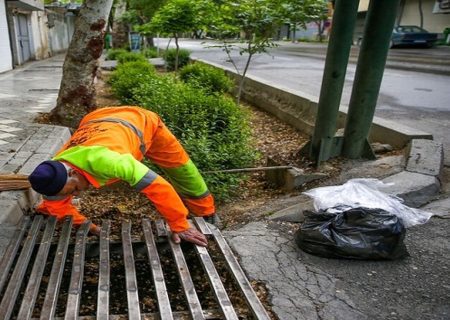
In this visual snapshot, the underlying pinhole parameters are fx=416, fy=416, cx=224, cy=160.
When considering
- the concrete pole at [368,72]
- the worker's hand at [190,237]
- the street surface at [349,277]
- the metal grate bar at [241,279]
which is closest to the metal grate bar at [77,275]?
the worker's hand at [190,237]

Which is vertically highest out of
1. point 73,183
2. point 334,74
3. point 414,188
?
point 334,74

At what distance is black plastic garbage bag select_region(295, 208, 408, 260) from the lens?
2.63 meters

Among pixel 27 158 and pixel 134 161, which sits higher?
pixel 134 161

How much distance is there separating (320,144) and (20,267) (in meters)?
2.86

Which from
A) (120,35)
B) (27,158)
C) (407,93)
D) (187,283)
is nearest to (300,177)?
(187,283)

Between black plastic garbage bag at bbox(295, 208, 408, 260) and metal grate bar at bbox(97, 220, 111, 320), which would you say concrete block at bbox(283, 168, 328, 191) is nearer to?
black plastic garbage bag at bbox(295, 208, 408, 260)

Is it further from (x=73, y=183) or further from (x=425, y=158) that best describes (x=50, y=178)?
(x=425, y=158)

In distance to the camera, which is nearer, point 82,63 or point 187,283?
point 187,283

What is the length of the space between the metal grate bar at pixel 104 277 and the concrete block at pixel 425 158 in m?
2.58

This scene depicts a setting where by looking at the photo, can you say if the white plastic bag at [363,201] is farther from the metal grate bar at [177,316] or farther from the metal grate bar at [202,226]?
the metal grate bar at [177,316]

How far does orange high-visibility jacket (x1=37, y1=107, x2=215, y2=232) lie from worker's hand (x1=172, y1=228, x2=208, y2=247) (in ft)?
0.13

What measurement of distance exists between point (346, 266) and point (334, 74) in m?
2.07

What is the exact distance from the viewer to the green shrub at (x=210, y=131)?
13.3 feet

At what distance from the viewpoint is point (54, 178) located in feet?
7.30
